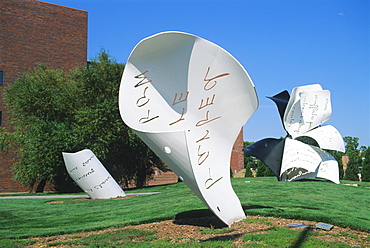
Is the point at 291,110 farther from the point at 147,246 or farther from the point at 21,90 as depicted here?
the point at 21,90

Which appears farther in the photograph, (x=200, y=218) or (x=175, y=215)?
(x=175, y=215)

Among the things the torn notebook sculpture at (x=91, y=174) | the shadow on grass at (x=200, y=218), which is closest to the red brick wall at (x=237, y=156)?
the torn notebook sculpture at (x=91, y=174)

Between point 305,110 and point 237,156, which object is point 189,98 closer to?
point 305,110

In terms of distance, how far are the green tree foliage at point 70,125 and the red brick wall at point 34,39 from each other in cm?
341

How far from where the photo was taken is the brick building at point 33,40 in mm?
29266

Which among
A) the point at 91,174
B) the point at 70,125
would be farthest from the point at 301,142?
the point at 70,125

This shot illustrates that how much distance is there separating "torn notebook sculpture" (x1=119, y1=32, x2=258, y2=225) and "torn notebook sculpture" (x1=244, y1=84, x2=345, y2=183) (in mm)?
10324

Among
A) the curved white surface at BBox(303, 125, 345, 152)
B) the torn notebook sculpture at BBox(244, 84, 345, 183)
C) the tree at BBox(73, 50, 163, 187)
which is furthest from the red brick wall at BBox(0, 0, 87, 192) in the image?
the curved white surface at BBox(303, 125, 345, 152)

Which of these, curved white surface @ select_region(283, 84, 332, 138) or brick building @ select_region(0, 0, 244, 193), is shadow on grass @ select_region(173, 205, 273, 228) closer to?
curved white surface @ select_region(283, 84, 332, 138)

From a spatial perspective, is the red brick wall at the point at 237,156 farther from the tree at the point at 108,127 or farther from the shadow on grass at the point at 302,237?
the shadow on grass at the point at 302,237

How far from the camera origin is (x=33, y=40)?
100ft

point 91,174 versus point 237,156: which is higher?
point 91,174

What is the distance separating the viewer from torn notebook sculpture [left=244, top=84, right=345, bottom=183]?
55.7 ft

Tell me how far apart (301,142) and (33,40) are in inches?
864
